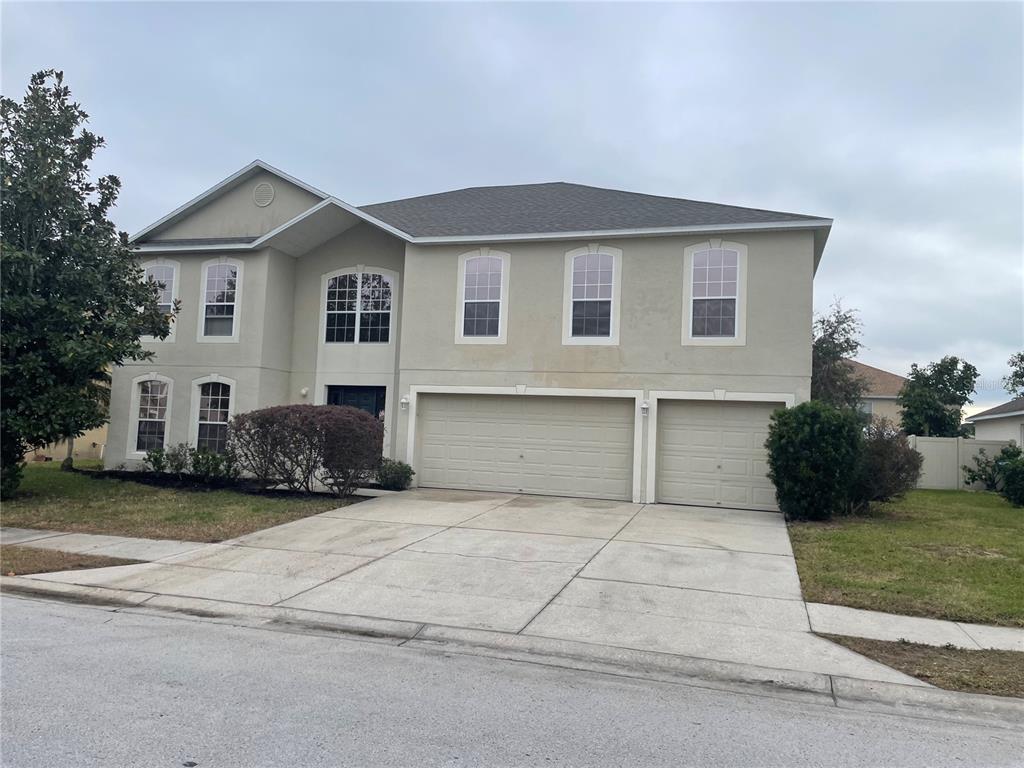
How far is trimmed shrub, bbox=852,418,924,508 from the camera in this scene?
520 inches

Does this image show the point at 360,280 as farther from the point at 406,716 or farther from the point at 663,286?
the point at 406,716

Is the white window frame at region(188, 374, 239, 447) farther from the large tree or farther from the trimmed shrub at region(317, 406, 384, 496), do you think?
the trimmed shrub at region(317, 406, 384, 496)

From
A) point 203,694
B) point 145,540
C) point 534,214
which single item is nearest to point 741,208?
point 534,214

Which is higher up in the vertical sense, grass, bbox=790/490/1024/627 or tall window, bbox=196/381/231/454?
tall window, bbox=196/381/231/454

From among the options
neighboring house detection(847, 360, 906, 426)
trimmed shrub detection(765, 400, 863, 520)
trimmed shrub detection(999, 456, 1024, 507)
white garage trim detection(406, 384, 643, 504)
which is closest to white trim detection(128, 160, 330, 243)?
white garage trim detection(406, 384, 643, 504)

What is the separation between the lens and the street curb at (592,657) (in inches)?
207

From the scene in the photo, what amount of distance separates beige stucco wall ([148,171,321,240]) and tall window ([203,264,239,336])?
904 millimetres

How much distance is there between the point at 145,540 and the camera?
1059 cm

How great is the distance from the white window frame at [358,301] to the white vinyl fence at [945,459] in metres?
15.3

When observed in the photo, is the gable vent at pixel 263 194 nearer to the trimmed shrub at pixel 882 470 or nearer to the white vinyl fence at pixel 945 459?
the trimmed shrub at pixel 882 470

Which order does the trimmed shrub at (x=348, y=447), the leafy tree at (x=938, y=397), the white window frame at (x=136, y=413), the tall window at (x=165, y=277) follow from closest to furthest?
the trimmed shrub at (x=348, y=447), the white window frame at (x=136, y=413), the tall window at (x=165, y=277), the leafy tree at (x=938, y=397)

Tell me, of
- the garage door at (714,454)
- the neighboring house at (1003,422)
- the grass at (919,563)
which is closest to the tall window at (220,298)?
the garage door at (714,454)

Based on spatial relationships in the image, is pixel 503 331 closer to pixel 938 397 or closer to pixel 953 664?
pixel 953 664

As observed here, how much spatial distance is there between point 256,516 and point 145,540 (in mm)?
1933
